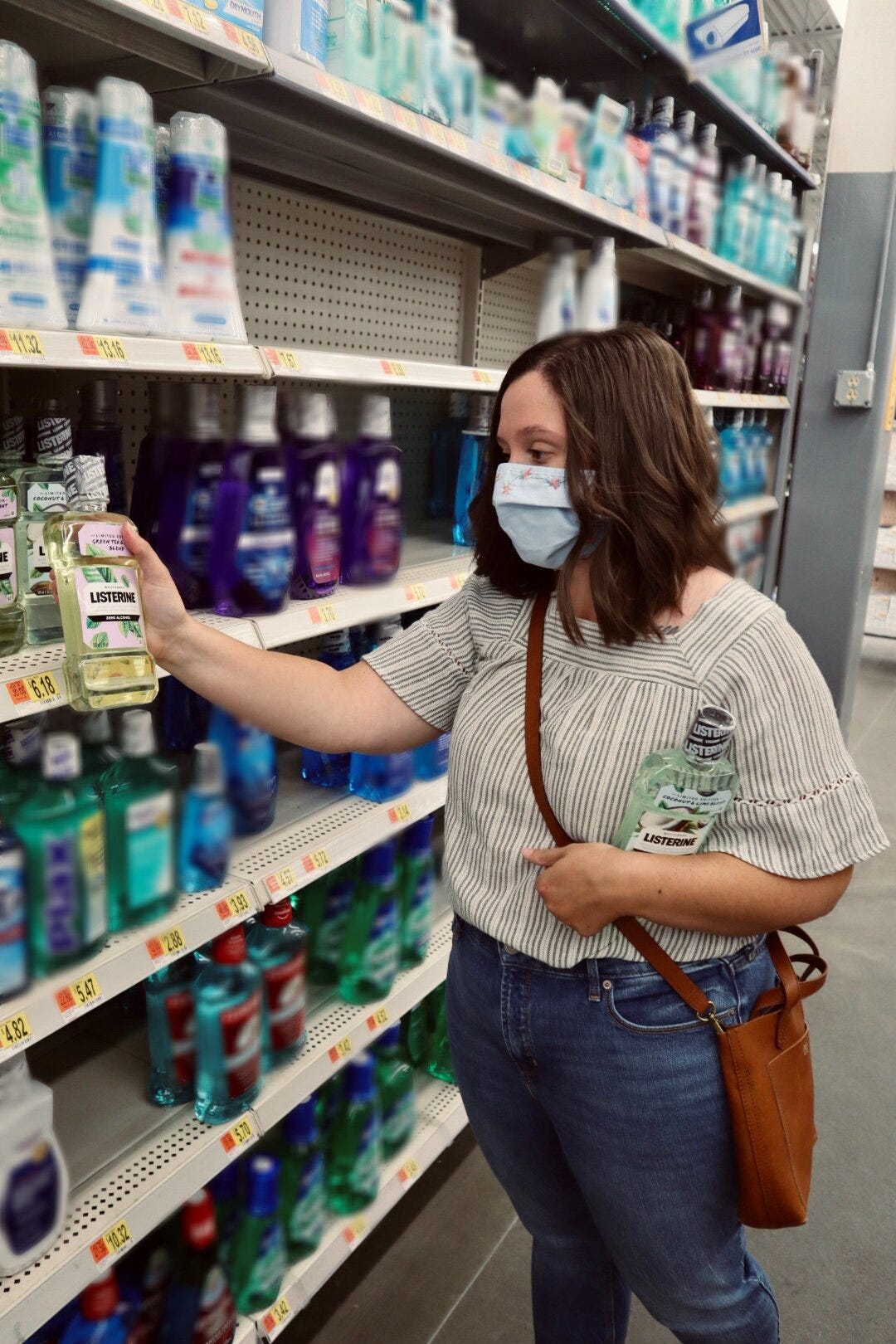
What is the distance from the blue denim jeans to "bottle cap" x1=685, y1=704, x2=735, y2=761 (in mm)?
278

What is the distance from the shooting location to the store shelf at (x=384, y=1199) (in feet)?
6.02

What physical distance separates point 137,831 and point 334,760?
2.14ft

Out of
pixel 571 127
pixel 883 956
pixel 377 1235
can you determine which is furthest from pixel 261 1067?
pixel 883 956

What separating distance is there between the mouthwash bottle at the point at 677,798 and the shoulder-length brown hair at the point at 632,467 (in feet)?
0.48

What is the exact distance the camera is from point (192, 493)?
1447 mm

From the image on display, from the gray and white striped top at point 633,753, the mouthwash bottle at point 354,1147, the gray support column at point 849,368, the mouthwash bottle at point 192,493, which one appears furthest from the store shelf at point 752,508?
the gray and white striped top at point 633,753

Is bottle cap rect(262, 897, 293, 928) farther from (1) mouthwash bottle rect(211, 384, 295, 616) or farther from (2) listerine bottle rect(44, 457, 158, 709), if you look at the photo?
(2) listerine bottle rect(44, 457, 158, 709)

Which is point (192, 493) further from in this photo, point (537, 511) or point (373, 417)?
point (537, 511)

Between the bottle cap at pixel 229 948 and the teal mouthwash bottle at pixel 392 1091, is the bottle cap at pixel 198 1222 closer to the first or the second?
the bottle cap at pixel 229 948

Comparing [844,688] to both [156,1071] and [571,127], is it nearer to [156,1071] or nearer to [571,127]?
[571,127]

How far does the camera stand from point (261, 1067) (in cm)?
174

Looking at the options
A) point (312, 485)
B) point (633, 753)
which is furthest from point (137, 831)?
point (633, 753)

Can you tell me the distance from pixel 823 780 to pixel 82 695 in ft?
2.70

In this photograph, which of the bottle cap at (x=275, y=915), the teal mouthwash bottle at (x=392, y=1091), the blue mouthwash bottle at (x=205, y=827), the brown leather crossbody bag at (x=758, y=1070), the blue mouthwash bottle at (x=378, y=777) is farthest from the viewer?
the teal mouthwash bottle at (x=392, y=1091)
